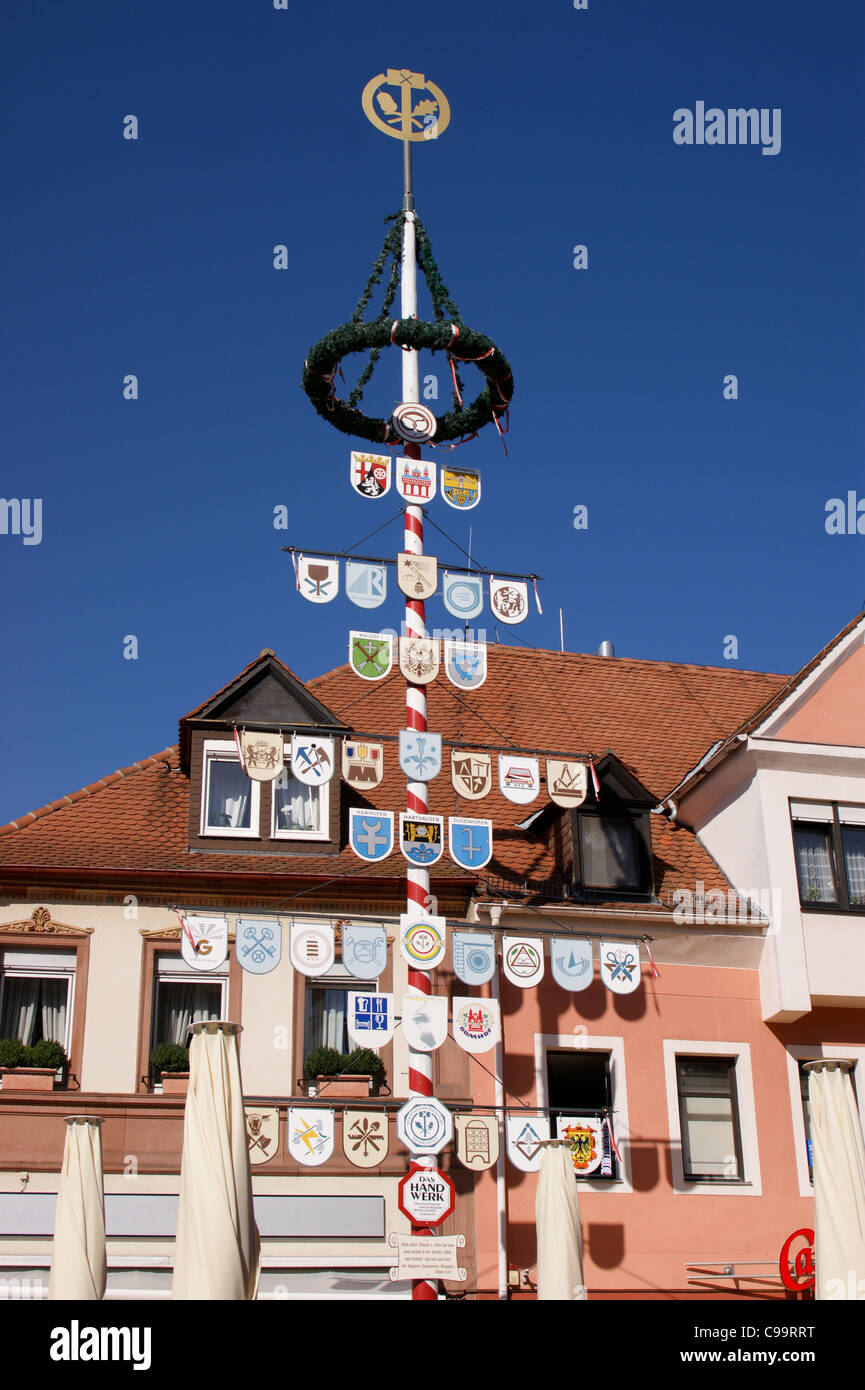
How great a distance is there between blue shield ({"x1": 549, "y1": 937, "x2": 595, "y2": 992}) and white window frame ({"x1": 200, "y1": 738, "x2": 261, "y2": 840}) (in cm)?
429

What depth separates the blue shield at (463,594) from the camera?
1919 centimetres

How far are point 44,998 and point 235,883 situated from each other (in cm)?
269

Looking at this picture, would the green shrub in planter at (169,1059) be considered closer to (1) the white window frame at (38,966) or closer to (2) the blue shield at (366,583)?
(1) the white window frame at (38,966)

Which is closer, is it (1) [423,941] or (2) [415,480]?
(1) [423,941]

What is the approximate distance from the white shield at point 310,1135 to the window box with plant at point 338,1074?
72 centimetres

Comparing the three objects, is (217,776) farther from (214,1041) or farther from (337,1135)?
(214,1041)

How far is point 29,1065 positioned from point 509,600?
8.15m

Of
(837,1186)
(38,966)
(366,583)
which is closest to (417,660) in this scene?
(366,583)

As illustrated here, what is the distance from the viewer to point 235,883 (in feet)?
63.5

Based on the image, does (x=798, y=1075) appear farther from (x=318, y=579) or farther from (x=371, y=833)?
(x=318, y=579)

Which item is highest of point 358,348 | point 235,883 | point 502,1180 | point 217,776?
point 358,348

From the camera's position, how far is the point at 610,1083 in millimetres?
19609

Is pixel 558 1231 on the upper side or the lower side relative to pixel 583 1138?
lower
